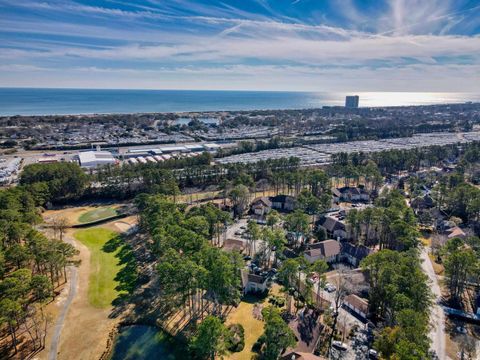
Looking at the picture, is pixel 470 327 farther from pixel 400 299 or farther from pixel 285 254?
pixel 285 254

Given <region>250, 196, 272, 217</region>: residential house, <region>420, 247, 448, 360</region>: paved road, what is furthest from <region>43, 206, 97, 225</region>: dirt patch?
<region>420, 247, 448, 360</region>: paved road

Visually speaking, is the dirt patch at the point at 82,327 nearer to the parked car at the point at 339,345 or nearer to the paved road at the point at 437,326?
Answer: the parked car at the point at 339,345

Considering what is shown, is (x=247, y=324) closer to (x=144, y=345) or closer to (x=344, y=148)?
(x=144, y=345)

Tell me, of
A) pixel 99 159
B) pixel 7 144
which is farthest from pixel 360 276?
pixel 7 144

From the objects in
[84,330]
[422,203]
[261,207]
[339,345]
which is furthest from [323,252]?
[422,203]

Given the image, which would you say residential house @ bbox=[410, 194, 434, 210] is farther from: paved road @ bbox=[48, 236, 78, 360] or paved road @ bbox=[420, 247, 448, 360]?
paved road @ bbox=[48, 236, 78, 360]

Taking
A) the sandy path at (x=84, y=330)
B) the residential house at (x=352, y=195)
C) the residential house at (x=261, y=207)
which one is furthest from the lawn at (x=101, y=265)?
the residential house at (x=352, y=195)
